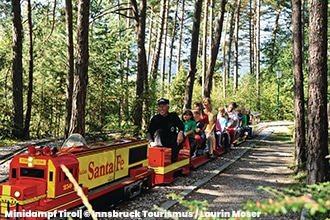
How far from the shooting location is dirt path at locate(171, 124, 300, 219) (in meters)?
7.39

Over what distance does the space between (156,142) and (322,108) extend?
375 centimetres

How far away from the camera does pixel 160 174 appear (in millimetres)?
8695

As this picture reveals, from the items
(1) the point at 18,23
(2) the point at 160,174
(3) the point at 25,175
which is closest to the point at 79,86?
(2) the point at 160,174

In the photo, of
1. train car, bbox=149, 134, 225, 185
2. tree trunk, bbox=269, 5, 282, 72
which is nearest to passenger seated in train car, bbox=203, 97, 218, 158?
train car, bbox=149, 134, 225, 185

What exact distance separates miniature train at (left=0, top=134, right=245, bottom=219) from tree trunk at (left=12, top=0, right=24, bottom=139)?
9623 mm

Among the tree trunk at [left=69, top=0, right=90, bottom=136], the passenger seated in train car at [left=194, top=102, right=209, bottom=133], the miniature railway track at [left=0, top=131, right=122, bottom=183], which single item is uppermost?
the tree trunk at [left=69, top=0, right=90, bottom=136]

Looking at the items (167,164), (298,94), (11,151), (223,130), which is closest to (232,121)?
(223,130)

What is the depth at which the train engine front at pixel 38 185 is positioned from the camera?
5090mm

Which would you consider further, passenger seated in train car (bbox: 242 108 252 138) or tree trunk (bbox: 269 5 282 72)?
tree trunk (bbox: 269 5 282 72)

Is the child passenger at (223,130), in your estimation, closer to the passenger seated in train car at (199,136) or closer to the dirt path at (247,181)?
the dirt path at (247,181)

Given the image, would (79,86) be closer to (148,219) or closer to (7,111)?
(148,219)

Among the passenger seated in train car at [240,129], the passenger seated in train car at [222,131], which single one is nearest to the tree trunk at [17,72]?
the passenger seated in train car at [222,131]

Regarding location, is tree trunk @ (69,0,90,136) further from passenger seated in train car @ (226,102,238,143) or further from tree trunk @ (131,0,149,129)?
passenger seated in train car @ (226,102,238,143)

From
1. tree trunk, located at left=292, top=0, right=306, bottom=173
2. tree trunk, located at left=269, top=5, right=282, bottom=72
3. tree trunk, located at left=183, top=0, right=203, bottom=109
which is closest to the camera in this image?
tree trunk, located at left=292, top=0, right=306, bottom=173
